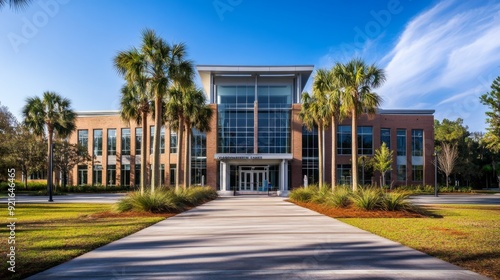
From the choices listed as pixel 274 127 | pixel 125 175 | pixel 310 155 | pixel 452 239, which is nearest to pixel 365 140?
pixel 310 155

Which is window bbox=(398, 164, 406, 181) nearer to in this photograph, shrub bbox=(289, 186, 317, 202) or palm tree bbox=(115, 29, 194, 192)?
shrub bbox=(289, 186, 317, 202)

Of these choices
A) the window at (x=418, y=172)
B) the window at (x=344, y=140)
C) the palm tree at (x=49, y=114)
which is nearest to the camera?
the palm tree at (x=49, y=114)

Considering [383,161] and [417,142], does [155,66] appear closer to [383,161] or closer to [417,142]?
[383,161]

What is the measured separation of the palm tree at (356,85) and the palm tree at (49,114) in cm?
3254

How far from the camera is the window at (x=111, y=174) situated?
54.8 m

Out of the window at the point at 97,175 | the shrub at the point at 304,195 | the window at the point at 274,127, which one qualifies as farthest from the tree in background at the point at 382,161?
the window at the point at 97,175

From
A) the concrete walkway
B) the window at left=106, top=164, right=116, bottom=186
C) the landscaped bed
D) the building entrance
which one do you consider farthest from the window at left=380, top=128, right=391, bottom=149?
the concrete walkway

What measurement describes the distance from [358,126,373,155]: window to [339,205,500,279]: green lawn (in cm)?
3661

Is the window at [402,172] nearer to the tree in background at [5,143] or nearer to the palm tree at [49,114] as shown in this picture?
the palm tree at [49,114]

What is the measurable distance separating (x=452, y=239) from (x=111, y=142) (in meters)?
51.9

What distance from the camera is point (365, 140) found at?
50.3 m

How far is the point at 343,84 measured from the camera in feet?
74.1

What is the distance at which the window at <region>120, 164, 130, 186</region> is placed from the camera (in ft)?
178

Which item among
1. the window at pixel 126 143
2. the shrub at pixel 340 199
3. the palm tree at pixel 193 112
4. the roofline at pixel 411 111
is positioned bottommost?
the shrub at pixel 340 199
